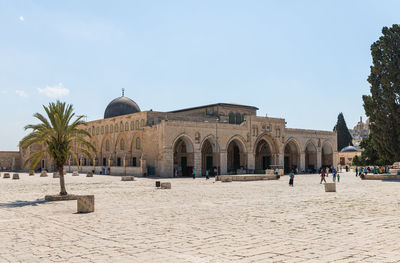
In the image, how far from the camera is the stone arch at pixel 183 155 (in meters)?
41.0

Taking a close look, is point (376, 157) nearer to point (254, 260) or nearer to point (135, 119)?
point (135, 119)

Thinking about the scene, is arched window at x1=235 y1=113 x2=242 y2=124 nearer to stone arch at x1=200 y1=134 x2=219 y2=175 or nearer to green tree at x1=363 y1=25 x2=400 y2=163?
stone arch at x1=200 y1=134 x2=219 y2=175

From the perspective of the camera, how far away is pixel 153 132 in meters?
41.4

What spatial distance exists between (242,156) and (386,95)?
17.8 meters

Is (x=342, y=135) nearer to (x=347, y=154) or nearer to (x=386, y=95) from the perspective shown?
(x=347, y=154)

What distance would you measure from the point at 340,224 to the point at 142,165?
102ft

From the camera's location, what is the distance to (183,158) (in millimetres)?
45188

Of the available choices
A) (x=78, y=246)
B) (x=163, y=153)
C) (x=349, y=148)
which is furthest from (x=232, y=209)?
(x=349, y=148)

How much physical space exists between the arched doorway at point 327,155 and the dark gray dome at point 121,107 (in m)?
28.2

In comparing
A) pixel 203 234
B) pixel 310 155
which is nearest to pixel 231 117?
pixel 310 155

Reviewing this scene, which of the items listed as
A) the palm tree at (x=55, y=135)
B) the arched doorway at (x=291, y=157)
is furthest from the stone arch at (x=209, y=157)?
the palm tree at (x=55, y=135)

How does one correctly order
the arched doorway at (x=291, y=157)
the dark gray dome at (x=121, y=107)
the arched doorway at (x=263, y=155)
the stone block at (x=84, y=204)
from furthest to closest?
1. the arched doorway at (x=291, y=157)
2. the arched doorway at (x=263, y=155)
3. the dark gray dome at (x=121, y=107)
4. the stone block at (x=84, y=204)

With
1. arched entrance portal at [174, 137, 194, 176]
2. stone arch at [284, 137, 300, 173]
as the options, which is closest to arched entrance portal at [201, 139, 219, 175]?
arched entrance portal at [174, 137, 194, 176]

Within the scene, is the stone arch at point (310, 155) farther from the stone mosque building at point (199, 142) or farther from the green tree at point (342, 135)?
the green tree at point (342, 135)
